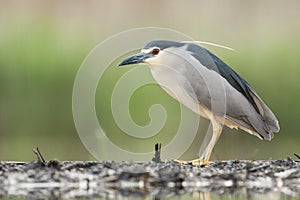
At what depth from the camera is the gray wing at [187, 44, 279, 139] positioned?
8.64 m

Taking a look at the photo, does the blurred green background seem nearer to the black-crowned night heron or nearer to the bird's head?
the black-crowned night heron

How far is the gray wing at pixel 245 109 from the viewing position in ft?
28.3

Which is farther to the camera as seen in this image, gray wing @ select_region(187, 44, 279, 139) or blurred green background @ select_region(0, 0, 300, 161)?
blurred green background @ select_region(0, 0, 300, 161)

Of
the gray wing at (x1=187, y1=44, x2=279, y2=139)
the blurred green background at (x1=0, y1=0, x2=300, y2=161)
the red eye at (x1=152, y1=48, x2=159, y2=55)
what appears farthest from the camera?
the blurred green background at (x1=0, y1=0, x2=300, y2=161)

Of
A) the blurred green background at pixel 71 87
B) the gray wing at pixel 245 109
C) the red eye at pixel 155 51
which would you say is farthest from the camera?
the blurred green background at pixel 71 87

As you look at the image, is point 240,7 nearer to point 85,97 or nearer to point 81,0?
point 81,0

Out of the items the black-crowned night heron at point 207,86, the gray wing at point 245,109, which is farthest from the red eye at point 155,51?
the gray wing at point 245,109

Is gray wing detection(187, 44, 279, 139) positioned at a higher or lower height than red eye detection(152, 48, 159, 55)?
lower

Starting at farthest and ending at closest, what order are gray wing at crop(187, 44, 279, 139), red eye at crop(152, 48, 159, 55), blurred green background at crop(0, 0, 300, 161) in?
blurred green background at crop(0, 0, 300, 161), red eye at crop(152, 48, 159, 55), gray wing at crop(187, 44, 279, 139)

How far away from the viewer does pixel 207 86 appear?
872 cm

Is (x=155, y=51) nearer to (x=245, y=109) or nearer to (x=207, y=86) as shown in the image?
(x=207, y=86)

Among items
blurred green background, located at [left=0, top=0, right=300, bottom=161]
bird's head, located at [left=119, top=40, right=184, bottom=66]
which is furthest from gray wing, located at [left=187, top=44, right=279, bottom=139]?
blurred green background, located at [left=0, top=0, right=300, bottom=161]

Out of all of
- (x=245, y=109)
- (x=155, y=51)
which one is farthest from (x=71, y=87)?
(x=245, y=109)

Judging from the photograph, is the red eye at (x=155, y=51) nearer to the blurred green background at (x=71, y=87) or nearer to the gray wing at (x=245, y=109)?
the gray wing at (x=245, y=109)
